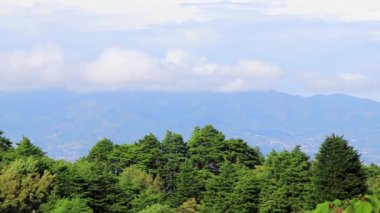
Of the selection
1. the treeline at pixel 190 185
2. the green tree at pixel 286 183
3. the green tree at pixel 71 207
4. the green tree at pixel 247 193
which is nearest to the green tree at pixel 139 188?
the treeline at pixel 190 185

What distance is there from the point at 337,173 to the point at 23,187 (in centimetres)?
1838

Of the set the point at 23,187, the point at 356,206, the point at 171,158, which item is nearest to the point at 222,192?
the point at 23,187

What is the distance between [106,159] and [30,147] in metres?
15.1

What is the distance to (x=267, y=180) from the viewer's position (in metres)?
48.8

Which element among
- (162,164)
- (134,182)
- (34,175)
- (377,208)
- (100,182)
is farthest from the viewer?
(162,164)

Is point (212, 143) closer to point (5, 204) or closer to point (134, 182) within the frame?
point (134, 182)

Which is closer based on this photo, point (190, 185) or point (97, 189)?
point (97, 189)

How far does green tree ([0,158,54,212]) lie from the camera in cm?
3978

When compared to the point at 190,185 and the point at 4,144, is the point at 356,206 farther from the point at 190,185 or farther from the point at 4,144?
the point at 4,144

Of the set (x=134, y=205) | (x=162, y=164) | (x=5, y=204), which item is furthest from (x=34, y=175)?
(x=162, y=164)

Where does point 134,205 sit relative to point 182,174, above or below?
below

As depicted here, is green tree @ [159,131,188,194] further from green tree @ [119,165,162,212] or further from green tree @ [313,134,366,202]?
green tree @ [313,134,366,202]

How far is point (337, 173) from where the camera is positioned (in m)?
42.6

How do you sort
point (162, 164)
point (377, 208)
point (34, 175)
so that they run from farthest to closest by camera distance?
point (162, 164), point (34, 175), point (377, 208)
